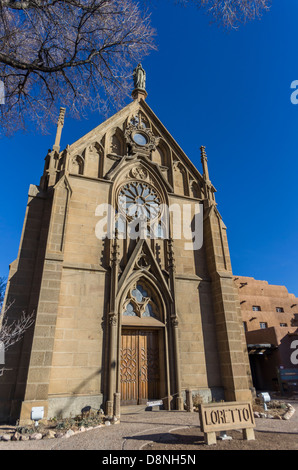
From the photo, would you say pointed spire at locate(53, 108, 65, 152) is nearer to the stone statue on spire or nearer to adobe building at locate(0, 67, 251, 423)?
adobe building at locate(0, 67, 251, 423)

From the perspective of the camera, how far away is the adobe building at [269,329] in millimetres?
22608

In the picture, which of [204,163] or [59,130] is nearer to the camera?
[59,130]

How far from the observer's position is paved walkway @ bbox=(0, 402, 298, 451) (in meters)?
5.95

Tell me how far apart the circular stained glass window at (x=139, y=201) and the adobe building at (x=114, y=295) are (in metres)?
0.06

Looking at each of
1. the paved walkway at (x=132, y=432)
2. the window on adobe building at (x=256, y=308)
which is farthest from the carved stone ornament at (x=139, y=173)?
the window on adobe building at (x=256, y=308)

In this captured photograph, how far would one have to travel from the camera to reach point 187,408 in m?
10.3

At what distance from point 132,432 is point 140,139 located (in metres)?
14.3

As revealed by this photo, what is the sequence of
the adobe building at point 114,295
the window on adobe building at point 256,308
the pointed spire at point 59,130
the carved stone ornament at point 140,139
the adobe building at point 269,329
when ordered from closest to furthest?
the adobe building at point 114,295, the pointed spire at point 59,130, the carved stone ornament at point 140,139, the adobe building at point 269,329, the window on adobe building at point 256,308

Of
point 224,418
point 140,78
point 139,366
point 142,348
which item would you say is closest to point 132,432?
point 224,418

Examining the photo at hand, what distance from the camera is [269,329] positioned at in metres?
24.6

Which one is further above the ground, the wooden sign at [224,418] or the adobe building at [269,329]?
the adobe building at [269,329]

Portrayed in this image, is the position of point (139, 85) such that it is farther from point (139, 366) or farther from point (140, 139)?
point (139, 366)

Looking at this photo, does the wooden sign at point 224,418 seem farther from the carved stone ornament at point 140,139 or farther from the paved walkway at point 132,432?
the carved stone ornament at point 140,139
